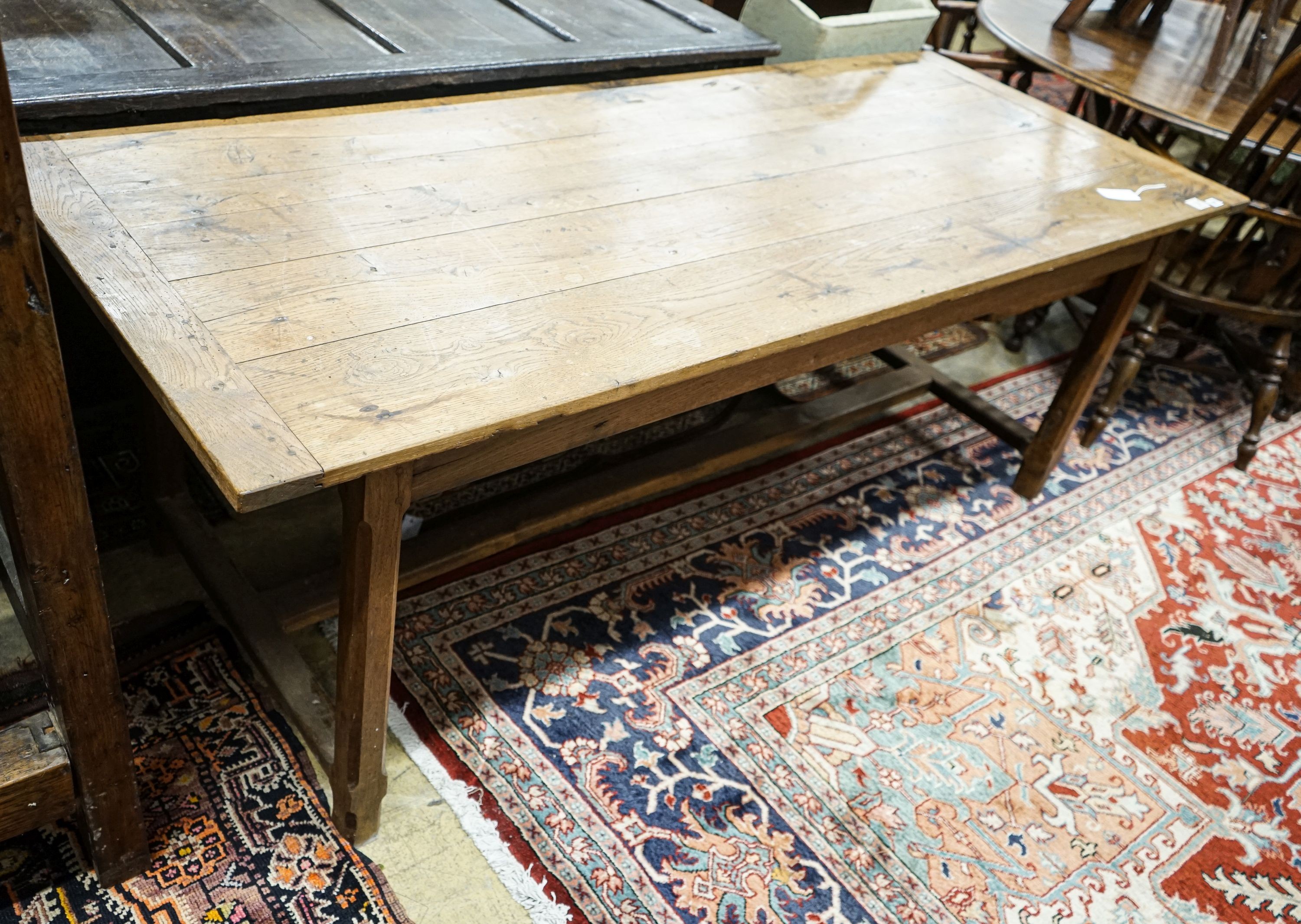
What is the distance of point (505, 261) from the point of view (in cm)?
145

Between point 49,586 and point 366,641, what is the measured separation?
0.37 m

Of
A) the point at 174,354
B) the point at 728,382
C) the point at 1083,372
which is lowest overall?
the point at 1083,372

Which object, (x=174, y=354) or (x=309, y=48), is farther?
(x=309, y=48)

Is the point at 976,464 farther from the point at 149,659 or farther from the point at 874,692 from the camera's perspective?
the point at 149,659

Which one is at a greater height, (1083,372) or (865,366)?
(1083,372)

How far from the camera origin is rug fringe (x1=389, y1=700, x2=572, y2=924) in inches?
60.6

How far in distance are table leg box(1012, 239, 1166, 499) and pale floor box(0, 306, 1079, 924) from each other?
1.63 metres

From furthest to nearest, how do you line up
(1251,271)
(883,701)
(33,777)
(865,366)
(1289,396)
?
(1289,396)
(865,366)
(1251,271)
(883,701)
(33,777)

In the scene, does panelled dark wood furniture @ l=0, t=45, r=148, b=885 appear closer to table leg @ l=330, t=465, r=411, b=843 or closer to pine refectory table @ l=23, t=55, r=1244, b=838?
pine refectory table @ l=23, t=55, r=1244, b=838

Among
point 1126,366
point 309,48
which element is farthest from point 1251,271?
point 309,48

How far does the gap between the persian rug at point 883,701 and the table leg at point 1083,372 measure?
9 centimetres

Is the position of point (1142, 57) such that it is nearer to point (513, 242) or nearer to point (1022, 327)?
point (1022, 327)

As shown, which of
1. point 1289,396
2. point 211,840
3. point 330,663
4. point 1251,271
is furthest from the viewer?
point 1289,396

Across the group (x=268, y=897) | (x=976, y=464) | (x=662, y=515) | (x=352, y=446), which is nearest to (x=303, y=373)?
(x=352, y=446)
